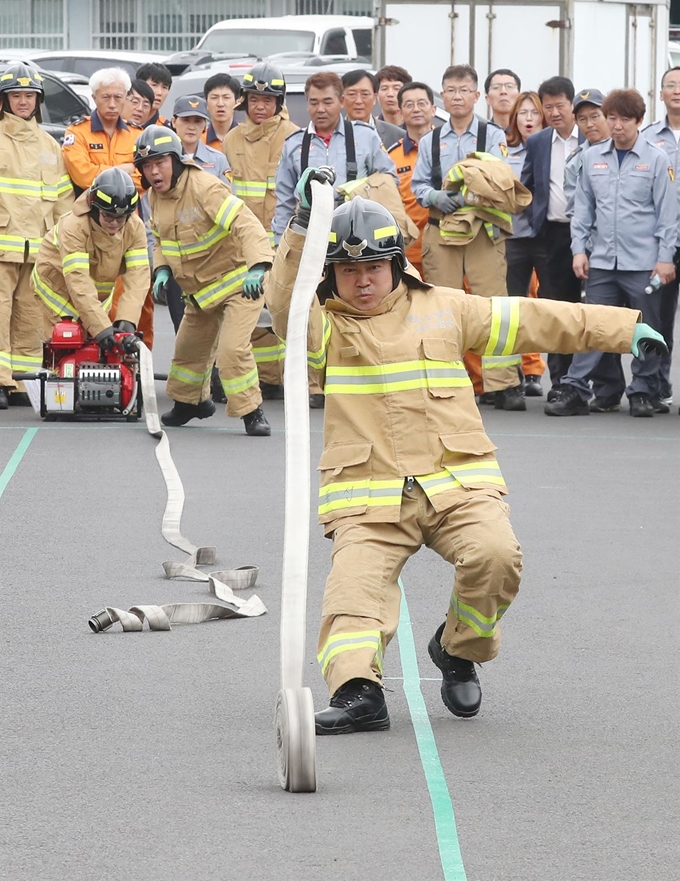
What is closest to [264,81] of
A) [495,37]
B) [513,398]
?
[513,398]

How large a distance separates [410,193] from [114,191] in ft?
8.46

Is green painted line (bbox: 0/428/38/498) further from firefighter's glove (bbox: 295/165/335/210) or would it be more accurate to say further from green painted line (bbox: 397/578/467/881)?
firefighter's glove (bbox: 295/165/335/210)

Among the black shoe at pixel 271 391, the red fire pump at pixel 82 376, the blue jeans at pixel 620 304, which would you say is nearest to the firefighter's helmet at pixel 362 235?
the red fire pump at pixel 82 376

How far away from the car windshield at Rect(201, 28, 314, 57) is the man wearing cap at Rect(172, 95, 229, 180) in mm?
13163

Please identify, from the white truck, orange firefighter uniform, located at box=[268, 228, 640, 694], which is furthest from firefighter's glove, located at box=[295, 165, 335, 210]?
the white truck

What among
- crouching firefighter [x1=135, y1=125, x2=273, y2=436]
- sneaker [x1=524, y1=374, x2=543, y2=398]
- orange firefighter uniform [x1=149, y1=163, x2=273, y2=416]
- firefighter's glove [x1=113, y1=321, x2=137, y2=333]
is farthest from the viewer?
sneaker [x1=524, y1=374, x2=543, y2=398]

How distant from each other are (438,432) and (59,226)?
20.7ft

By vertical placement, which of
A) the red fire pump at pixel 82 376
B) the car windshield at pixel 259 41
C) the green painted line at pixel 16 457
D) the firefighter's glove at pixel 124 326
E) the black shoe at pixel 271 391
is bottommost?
the green painted line at pixel 16 457

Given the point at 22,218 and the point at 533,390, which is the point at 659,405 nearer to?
the point at 533,390

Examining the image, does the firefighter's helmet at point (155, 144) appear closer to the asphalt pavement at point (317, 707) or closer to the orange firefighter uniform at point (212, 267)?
the orange firefighter uniform at point (212, 267)

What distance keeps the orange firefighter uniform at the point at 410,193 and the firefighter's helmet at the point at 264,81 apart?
0.99m

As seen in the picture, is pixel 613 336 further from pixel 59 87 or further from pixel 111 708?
pixel 59 87

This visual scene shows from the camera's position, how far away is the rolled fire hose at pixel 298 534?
4.52 metres

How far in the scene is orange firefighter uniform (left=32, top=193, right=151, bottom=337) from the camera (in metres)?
10.9
